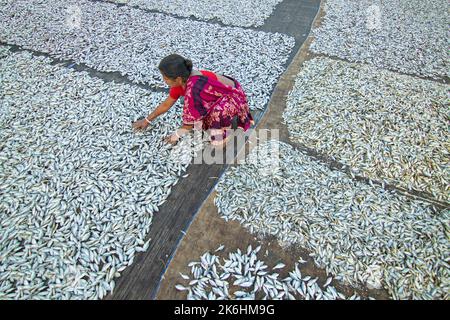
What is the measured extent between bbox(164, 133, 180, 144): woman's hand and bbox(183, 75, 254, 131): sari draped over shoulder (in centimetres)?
27

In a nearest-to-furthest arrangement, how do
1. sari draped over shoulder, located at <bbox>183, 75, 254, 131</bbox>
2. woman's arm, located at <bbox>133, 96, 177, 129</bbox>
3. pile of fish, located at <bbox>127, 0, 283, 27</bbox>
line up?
sari draped over shoulder, located at <bbox>183, 75, 254, 131</bbox> < woman's arm, located at <bbox>133, 96, 177, 129</bbox> < pile of fish, located at <bbox>127, 0, 283, 27</bbox>

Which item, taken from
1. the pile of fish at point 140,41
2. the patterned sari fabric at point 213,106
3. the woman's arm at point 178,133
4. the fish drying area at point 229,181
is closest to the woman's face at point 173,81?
the patterned sari fabric at point 213,106

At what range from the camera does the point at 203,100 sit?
3.08 metres

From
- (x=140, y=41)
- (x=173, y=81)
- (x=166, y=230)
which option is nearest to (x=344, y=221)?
(x=166, y=230)

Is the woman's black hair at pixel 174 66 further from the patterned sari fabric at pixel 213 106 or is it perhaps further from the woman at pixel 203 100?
the patterned sari fabric at pixel 213 106

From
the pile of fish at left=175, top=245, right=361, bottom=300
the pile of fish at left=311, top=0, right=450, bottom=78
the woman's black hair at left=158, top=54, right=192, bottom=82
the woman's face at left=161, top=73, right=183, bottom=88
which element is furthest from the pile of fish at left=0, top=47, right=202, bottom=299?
the pile of fish at left=311, top=0, right=450, bottom=78

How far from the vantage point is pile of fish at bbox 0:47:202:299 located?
236cm

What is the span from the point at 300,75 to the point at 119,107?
10.2 feet

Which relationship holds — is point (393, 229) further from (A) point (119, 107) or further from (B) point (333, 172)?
(A) point (119, 107)

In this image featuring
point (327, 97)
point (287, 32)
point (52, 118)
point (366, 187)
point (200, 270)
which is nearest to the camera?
point (200, 270)

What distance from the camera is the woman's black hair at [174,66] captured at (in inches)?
105

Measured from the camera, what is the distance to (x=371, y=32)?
6438mm

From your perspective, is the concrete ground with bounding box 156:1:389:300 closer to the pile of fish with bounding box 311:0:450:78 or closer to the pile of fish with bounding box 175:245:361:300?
the pile of fish with bounding box 175:245:361:300

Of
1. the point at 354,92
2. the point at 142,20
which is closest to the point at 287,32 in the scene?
the point at 354,92
